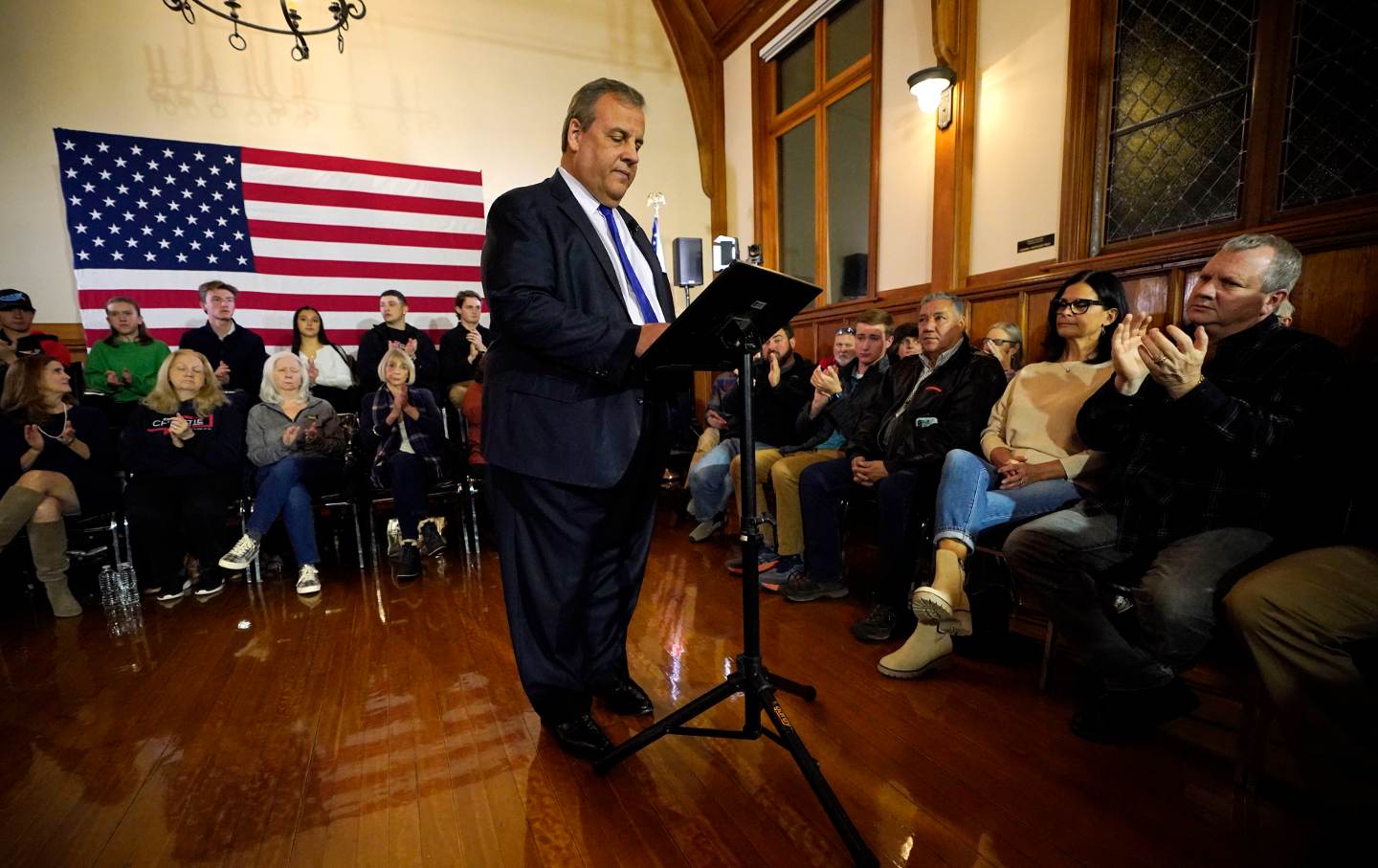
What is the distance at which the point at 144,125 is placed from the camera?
4270 mm

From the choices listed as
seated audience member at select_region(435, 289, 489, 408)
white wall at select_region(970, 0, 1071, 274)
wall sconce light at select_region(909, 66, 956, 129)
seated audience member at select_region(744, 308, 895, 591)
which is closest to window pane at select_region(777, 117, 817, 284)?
wall sconce light at select_region(909, 66, 956, 129)

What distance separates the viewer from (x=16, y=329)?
3.53 m

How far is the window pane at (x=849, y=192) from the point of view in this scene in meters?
4.42

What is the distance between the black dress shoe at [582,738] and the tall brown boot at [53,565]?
283 centimetres

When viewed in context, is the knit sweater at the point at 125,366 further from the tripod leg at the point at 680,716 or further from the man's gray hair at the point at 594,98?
the tripod leg at the point at 680,716

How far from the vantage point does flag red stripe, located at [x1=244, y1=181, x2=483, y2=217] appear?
4586 mm

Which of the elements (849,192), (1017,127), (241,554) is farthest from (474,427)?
(1017,127)

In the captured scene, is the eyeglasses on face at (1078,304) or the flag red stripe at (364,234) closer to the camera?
the eyeglasses on face at (1078,304)

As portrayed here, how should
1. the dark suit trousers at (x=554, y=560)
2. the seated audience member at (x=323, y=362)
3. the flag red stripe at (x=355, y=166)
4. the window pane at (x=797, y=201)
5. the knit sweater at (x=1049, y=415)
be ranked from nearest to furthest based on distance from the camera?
the dark suit trousers at (x=554, y=560), the knit sweater at (x=1049, y=415), the seated audience member at (x=323, y=362), the flag red stripe at (x=355, y=166), the window pane at (x=797, y=201)

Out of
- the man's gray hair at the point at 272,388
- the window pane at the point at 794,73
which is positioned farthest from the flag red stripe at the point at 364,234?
the window pane at the point at 794,73

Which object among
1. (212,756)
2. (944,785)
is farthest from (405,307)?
(944,785)

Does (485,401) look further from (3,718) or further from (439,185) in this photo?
(439,185)

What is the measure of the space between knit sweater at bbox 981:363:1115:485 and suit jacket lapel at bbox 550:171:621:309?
1549mm

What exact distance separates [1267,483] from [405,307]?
532 cm
